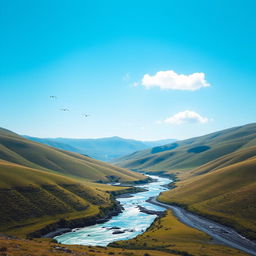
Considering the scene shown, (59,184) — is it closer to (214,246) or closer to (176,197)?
(176,197)

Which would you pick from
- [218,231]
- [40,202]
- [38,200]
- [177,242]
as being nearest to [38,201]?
[38,200]

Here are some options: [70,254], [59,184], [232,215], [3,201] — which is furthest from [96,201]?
[70,254]

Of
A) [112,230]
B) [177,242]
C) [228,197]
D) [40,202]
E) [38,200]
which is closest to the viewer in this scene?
[177,242]

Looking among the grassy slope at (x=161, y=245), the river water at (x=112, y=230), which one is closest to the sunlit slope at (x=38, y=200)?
the river water at (x=112, y=230)

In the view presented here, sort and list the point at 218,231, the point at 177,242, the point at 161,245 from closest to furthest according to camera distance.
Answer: the point at 161,245
the point at 177,242
the point at 218,231

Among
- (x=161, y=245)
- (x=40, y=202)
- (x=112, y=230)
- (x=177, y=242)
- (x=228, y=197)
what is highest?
(x=40, y=202)

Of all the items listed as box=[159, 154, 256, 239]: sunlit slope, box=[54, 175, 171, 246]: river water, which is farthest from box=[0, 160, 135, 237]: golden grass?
box=[159, 154, 256, 239]: sunlit slope

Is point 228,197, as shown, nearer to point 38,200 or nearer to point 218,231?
point 218,231

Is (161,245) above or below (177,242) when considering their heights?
above
